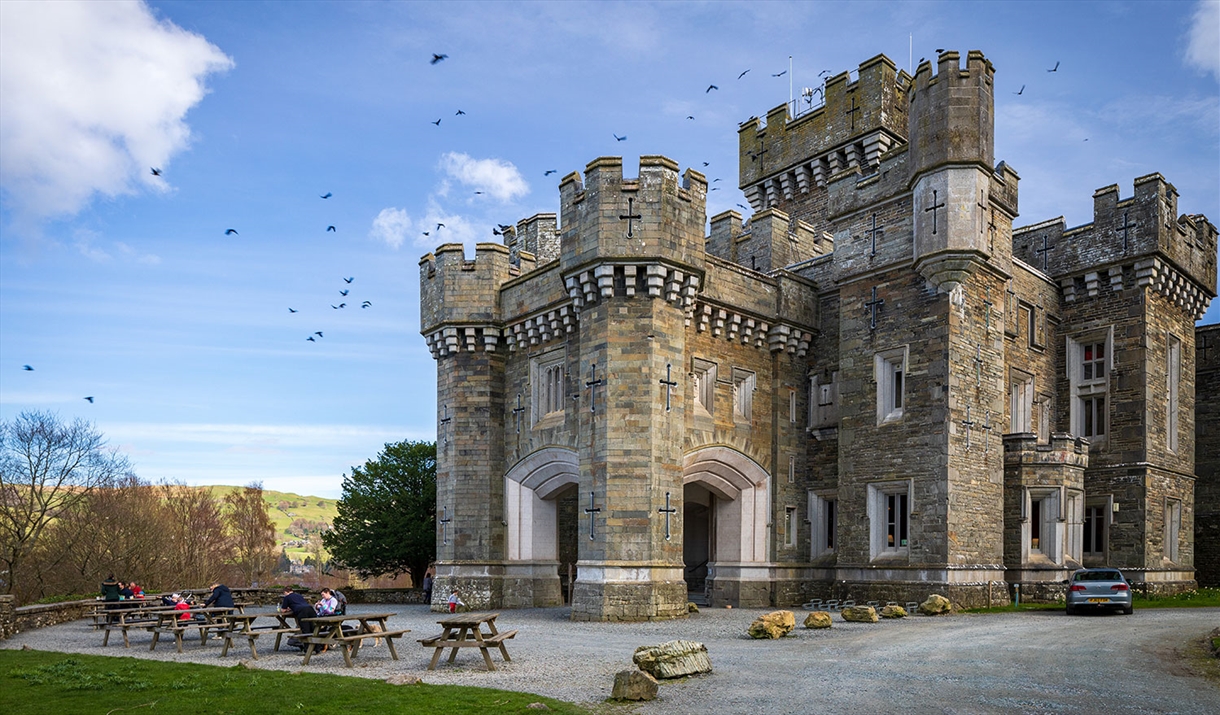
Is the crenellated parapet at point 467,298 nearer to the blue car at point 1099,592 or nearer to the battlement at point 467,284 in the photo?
the battlement at point 467,284

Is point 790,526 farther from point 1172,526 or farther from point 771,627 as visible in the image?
point 1172,526

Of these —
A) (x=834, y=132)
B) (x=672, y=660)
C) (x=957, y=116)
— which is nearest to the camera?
(x=672, y=660)

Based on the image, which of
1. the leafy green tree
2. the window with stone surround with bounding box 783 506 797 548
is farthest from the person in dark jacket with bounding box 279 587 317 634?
the leafy green tree

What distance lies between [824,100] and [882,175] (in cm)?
1018

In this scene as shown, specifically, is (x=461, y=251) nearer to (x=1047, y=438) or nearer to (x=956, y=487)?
(x=956, y=487)

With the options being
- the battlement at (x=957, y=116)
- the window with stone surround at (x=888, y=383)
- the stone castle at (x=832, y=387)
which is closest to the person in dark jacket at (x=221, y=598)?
the stone castle at (x=832, y=387)

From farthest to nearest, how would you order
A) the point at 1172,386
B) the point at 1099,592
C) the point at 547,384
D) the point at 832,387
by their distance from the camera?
1. the point at 1172,386
2. the point at 832,387
3. the point at 547,384
4. the point at 1099,592

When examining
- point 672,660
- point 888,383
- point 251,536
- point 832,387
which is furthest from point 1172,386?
point 251,536

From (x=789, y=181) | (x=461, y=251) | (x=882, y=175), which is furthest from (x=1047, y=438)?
(x=461, y=251)

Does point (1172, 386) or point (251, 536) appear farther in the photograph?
point (251, 536)

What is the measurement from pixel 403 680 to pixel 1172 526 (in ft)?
85.4

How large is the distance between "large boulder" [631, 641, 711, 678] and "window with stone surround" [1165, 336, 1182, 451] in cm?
2285

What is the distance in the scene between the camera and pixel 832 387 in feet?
87.8

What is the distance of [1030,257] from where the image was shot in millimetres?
30203
